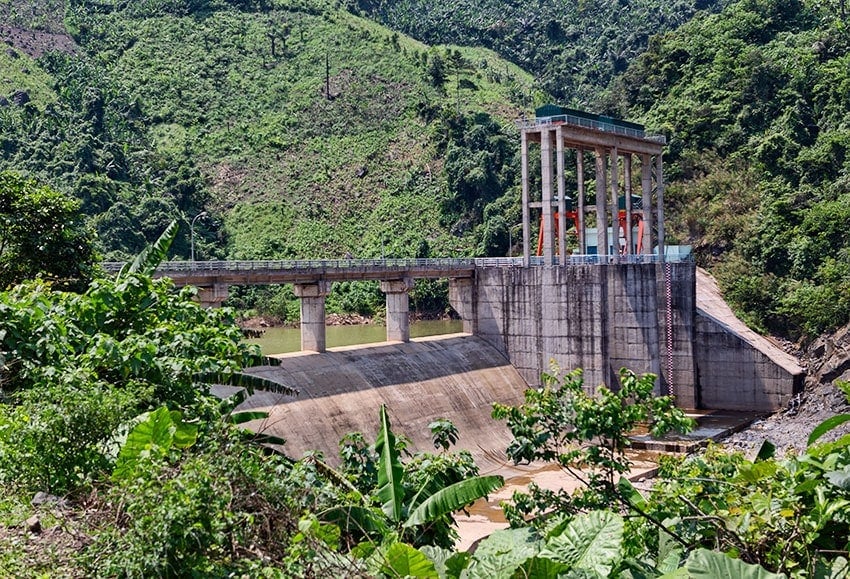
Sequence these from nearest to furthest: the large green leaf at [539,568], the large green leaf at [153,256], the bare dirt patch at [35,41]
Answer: the large green leaf at [539,568] → the large green leaf at [153,256] → the bare dirt patch at [35,41]

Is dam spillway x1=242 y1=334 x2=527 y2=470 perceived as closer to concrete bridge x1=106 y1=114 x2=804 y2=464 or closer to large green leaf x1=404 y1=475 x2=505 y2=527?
concrete bridge x1=106 y1=114 x2=804 y2=464

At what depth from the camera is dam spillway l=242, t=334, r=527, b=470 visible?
105ft

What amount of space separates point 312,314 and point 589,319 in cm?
1146

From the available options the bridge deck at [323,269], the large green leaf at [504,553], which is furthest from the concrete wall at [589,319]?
the large green leaf at [504,553]

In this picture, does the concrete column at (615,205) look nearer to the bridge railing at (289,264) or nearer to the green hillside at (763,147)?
the bridge railing at (289,264)

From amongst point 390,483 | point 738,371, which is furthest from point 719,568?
point 738,371

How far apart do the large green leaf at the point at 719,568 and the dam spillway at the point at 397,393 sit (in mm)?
22217

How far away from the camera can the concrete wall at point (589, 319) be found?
41.8 metres

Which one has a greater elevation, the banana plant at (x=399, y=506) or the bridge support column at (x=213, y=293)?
the bridge support column at (x=213, y=293)

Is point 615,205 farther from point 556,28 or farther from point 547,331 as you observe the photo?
point 556,28

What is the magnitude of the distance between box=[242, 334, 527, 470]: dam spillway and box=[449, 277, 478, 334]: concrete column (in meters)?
1.62

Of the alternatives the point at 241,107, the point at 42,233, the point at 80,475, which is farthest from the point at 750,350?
the point at 241,107

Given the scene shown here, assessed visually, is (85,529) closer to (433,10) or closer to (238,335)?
(238,335)

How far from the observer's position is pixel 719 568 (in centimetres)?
833
